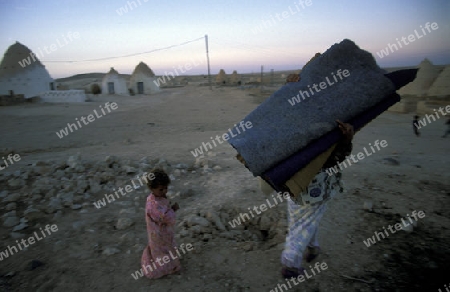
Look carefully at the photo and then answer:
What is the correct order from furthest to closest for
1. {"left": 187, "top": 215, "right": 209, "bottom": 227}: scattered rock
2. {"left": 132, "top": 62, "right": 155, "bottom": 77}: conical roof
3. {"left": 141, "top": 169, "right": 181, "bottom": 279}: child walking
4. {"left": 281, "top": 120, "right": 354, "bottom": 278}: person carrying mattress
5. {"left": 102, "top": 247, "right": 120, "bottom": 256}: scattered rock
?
{"left": 132, "top": 62, "right": 155, "bottom": 77}: conical roof
{"left": 187, "top": 215, "right": 209, "bottom": 227}: scattered rock
{"left": 102, "top": 247, "right": 120, "bottom": 256}: scattered rock
{"left": 141, "top": 169, "right": 181, "bottom": 279}: child walking
{"left": 281, "top": 120, "right": 354, "bottom": 278}: person carrying mattress

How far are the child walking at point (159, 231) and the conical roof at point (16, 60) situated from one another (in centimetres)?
2708

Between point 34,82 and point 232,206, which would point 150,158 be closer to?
point 232,206

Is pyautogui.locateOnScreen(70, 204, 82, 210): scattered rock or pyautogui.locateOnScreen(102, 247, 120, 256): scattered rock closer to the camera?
pyautogui.locateOnScreen(102, 247, 120, 256): scattered rock

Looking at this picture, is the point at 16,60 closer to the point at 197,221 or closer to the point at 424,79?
the point at 197,221

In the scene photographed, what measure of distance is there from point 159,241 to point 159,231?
3.9 inches

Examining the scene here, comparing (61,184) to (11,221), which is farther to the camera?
(61,184)

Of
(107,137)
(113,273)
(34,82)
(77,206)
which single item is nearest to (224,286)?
(113,273)

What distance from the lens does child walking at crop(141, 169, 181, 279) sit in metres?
2.25

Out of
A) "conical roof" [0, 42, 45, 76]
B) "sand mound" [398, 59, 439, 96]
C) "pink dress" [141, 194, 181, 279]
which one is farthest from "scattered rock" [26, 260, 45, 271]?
"conical roof" [0, 42, 45, 76]

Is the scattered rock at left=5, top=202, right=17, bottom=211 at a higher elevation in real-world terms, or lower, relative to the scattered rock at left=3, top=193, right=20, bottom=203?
lower

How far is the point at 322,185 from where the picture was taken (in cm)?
207

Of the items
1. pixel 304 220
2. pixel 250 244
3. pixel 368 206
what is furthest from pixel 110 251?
pixel 368 206

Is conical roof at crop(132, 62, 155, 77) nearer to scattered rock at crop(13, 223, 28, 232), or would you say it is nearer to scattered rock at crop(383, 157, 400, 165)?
scattered rock at crop(383, 157, 400, 165)

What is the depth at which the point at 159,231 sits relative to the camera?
239 centimetres
